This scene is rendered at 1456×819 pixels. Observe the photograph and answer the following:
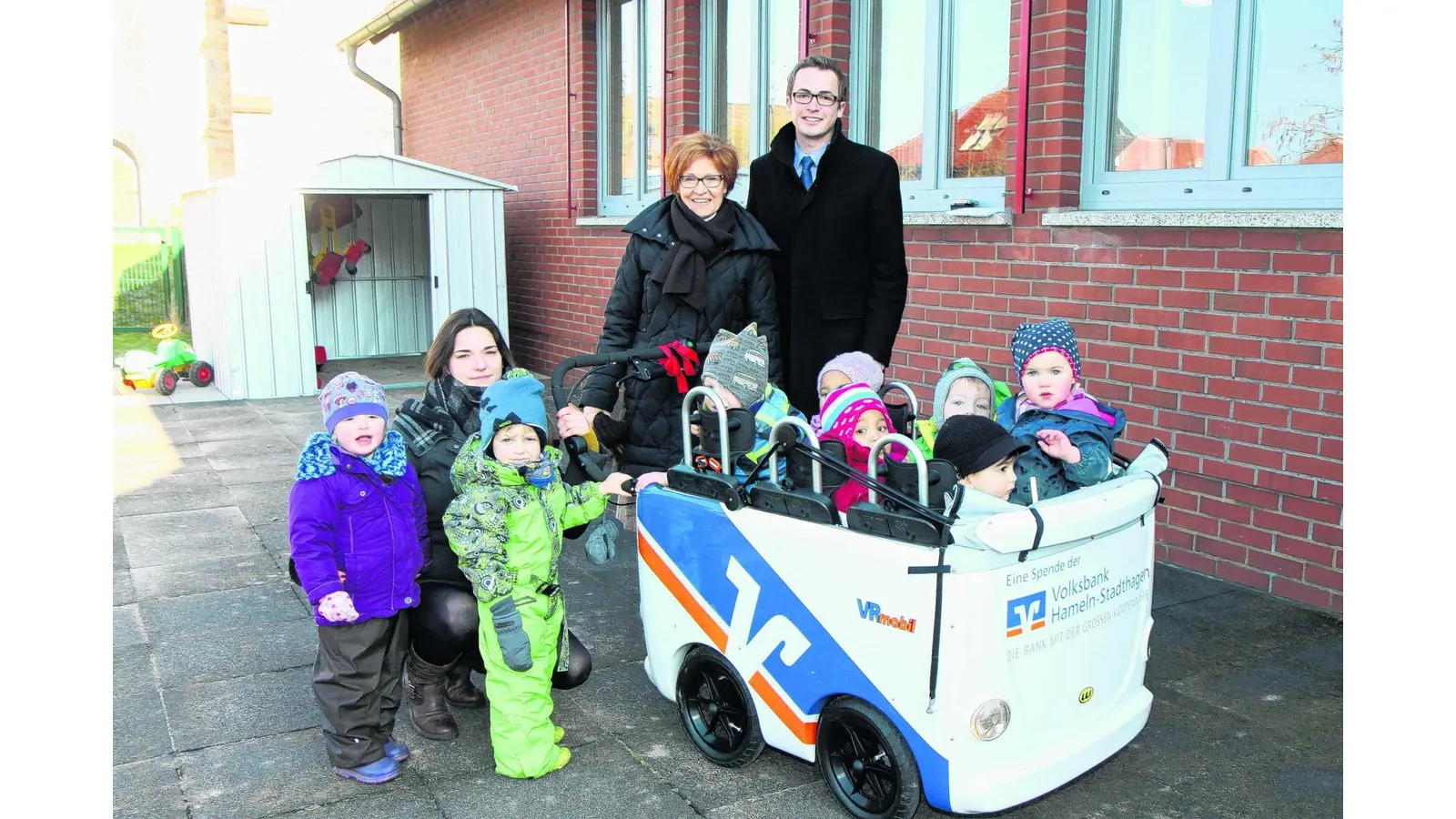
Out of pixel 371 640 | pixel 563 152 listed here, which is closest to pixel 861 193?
pixel 371 640

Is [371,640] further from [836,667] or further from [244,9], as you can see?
[244,9]

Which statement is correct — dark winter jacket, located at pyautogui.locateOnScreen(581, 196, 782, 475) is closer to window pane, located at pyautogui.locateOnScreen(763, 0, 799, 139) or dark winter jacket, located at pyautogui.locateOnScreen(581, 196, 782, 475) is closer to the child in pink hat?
the child in pink hat

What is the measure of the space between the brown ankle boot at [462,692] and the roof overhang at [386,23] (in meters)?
11.8

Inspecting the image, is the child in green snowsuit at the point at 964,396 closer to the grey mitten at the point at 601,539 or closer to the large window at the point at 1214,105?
the grey mitten at the point at 601,539

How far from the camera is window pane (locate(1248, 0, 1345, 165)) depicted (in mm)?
4902

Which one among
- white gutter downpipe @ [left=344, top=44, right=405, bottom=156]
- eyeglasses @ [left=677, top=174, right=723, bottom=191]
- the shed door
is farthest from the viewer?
white gutter downpipe @ [left=344, top=44, right=405, bottom=156]

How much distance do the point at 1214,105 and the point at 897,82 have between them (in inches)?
92.4

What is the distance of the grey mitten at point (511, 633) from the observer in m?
3.24

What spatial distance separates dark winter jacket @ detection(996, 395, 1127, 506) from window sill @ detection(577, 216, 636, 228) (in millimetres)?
7223

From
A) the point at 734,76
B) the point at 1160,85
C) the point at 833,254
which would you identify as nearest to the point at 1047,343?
the point at 833,254

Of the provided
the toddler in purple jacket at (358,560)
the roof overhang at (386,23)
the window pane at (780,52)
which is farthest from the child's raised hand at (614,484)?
the roof overhang at (386,23)

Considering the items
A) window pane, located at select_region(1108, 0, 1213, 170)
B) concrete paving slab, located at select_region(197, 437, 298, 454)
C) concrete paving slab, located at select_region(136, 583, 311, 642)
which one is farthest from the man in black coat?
concrete paving slab, located at select_region(197, 437, 298, 454)

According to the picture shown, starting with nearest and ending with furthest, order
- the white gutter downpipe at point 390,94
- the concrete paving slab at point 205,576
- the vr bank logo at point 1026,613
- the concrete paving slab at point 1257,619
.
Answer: the vr bank logo at point 1026,613, the concrete paving slab at point 1257,619, the concrete paving slab at point 205,576, the white gutter downpipe at point 390,94

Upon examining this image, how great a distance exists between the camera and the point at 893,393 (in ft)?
13.0
